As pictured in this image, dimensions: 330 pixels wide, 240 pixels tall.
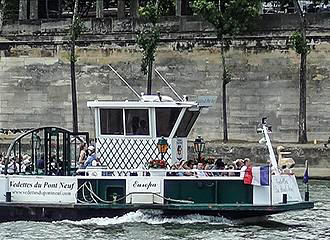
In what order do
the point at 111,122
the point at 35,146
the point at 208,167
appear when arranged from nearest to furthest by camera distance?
the point at 208,167 → the point at 111,122 → the point at 35,146

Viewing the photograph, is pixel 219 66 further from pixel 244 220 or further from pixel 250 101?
pixel 244 220

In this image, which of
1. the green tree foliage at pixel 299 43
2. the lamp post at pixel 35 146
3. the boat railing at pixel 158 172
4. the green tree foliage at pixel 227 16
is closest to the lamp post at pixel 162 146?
the boat railing at pixel 158 172

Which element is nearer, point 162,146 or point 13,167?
point 162,146

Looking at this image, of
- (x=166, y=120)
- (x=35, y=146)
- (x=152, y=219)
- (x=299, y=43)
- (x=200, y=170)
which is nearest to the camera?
(x=200, y=170)

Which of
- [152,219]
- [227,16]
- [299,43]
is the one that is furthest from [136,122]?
[227,16]

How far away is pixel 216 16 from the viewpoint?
44.6 meters

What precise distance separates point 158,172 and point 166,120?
4.61ft

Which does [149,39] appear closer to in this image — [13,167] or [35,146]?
[35,146]

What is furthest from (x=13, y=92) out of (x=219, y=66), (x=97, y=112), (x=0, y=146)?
(x=97, y=112)

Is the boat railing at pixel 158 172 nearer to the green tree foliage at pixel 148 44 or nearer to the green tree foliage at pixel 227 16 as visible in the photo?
the green tree foliage at pixel 227 16

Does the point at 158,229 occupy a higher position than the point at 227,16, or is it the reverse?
the point at 227,16

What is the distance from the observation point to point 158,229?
2608cm

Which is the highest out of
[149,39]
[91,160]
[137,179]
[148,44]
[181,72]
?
[149,39]

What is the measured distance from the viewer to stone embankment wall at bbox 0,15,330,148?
44.7 meters
